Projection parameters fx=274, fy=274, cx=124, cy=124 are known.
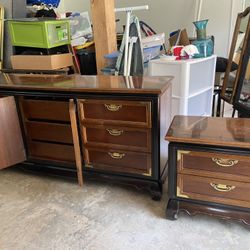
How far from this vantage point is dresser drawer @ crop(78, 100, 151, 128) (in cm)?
154

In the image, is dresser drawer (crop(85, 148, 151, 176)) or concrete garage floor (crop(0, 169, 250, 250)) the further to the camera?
dresser drawer (crop(85, 148, 151, 176))

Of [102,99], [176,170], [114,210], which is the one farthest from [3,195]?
[176,170]

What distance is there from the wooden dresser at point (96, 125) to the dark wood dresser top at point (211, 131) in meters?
0.14

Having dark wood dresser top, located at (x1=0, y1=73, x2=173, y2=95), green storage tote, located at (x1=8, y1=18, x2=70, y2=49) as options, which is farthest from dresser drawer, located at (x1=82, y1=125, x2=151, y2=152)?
green storage tote, located at (x1=8, y1=18, x2=70, y2=49)

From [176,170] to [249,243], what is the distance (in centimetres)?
49

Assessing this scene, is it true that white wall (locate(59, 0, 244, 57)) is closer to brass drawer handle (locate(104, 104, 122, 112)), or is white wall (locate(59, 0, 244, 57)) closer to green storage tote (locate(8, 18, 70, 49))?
green storage tote (locate(8, 18, 70, 49))

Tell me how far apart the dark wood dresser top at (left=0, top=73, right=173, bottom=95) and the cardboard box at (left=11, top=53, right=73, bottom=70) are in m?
0.56

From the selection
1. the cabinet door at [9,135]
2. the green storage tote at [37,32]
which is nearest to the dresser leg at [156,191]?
the cabinet door at [9,135]

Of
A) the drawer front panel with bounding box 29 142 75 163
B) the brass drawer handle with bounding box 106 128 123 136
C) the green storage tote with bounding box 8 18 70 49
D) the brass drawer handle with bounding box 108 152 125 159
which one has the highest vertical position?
the green storage tote with bounding box 8 18 70 49

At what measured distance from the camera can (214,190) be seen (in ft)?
4.58

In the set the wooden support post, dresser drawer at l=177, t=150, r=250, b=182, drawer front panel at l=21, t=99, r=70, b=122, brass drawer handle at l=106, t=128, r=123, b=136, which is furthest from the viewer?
the wooden support post

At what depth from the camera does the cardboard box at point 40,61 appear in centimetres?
256

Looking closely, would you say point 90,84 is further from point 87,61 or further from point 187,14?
point 187,14

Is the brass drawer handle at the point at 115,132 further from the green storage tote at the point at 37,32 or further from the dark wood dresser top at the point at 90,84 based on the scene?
the green storage tote at the point at 37,32
